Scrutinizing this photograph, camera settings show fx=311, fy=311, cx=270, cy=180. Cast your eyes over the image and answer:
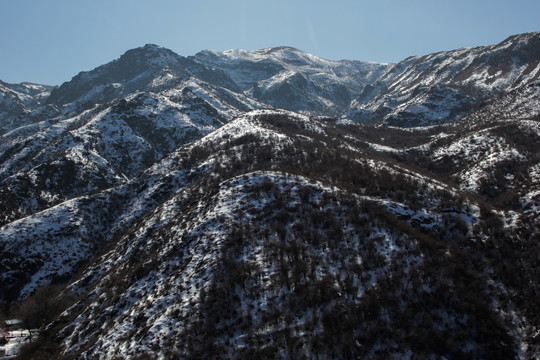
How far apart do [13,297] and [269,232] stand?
50.3 meters

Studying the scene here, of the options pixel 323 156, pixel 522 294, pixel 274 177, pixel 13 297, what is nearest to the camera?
pixel 522 294

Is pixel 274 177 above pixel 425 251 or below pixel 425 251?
above

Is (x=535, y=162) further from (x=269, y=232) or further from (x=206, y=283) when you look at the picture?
(x=206, y=283)

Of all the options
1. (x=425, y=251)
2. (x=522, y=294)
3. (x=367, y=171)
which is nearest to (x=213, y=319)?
(x=425, y=251)

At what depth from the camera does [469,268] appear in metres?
32.2

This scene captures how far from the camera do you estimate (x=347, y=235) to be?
3853 cm

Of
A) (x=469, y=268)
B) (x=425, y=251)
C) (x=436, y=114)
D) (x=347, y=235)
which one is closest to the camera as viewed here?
(x=469, y=268)

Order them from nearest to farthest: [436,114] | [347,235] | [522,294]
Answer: [522,294] → [347,235] → [436,114]

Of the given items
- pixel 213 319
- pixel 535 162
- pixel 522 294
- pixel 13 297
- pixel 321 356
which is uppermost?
pixel 535 162

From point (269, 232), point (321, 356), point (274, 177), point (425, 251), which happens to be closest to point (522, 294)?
point (425, 251)

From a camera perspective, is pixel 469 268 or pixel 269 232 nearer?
pixel 469 268

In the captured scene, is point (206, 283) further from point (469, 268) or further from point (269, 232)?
point (469, 268)

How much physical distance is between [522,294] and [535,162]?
41.1 m

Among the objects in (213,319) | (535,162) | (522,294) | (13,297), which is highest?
(535,162)
